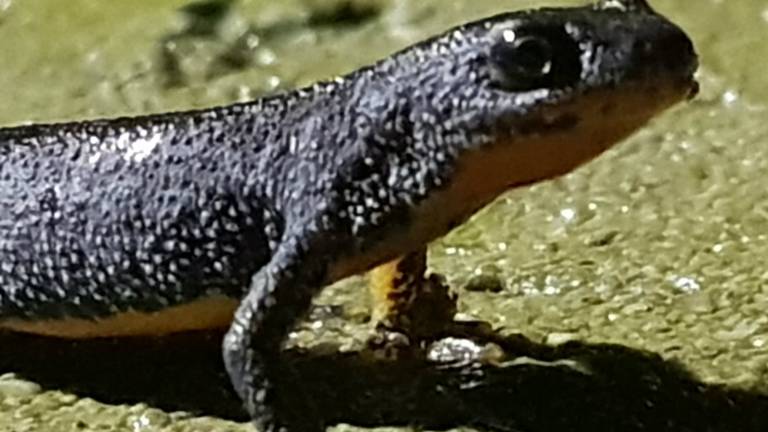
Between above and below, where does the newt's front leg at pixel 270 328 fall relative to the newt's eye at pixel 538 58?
below

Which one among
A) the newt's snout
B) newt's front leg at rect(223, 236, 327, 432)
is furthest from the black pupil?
newt's front leg at rect(223, 236, 327, 432)

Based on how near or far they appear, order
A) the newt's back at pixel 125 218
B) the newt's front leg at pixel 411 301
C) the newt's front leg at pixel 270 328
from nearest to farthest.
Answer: the newt's front leg at pixel 270 328 → the newt's back at pixel 125 218 → the newt's front leg at pixel 411 301

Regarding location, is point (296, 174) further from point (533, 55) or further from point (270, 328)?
point (533, 55)

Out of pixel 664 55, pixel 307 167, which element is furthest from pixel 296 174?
pixel 664 55

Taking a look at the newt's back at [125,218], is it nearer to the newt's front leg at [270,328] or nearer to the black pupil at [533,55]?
the newt's front leg at [270,328]

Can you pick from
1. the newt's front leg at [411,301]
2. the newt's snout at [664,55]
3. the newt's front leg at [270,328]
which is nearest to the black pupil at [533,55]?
the newt's snout at [664,55]

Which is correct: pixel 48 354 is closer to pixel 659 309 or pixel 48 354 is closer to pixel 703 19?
pixel 659 309

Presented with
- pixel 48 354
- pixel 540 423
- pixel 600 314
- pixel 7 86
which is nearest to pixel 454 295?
pixel 600 314
